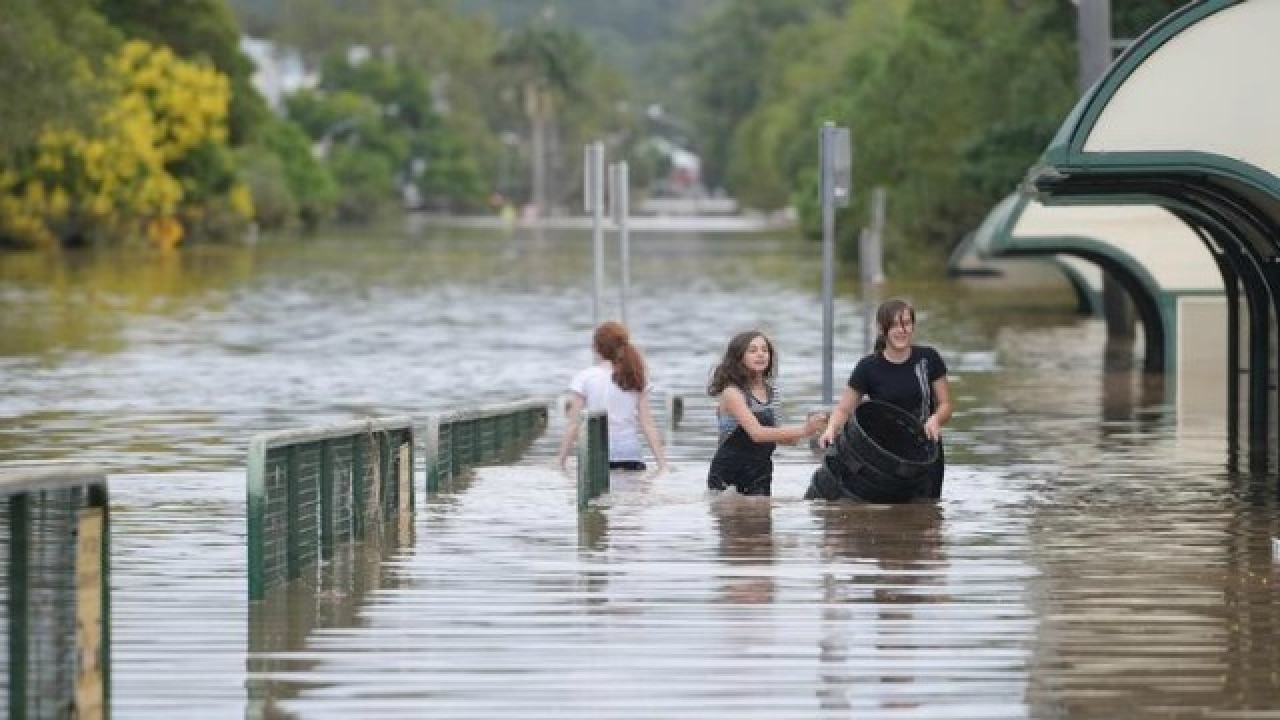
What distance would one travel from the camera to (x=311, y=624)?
13.6m

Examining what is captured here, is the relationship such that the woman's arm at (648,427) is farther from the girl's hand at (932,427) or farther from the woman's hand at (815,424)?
the girl's hand at (932,427)

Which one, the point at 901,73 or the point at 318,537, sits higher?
the point at 901,73

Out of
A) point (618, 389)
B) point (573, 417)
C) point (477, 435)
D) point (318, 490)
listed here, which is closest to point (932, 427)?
point (618, 389)

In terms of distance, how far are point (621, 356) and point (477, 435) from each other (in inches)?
118

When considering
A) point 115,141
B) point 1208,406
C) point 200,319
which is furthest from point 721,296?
point 115,141

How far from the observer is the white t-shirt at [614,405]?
20.3 metres

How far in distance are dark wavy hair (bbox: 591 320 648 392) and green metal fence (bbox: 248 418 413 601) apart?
2.10m

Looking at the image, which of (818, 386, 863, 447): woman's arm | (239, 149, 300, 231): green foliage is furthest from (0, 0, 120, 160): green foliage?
(818, 386, 863, 447): woman's arm

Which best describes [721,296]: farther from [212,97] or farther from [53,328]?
[212,97]

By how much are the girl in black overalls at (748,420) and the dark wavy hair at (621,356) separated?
81 cm

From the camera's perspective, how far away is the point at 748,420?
19.1 metres

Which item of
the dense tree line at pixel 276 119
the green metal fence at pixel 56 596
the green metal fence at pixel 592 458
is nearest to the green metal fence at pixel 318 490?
the green metal fence at pixel 592 458

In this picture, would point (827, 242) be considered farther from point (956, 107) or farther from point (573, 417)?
point (956, 107)

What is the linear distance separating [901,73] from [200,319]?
101 ft
